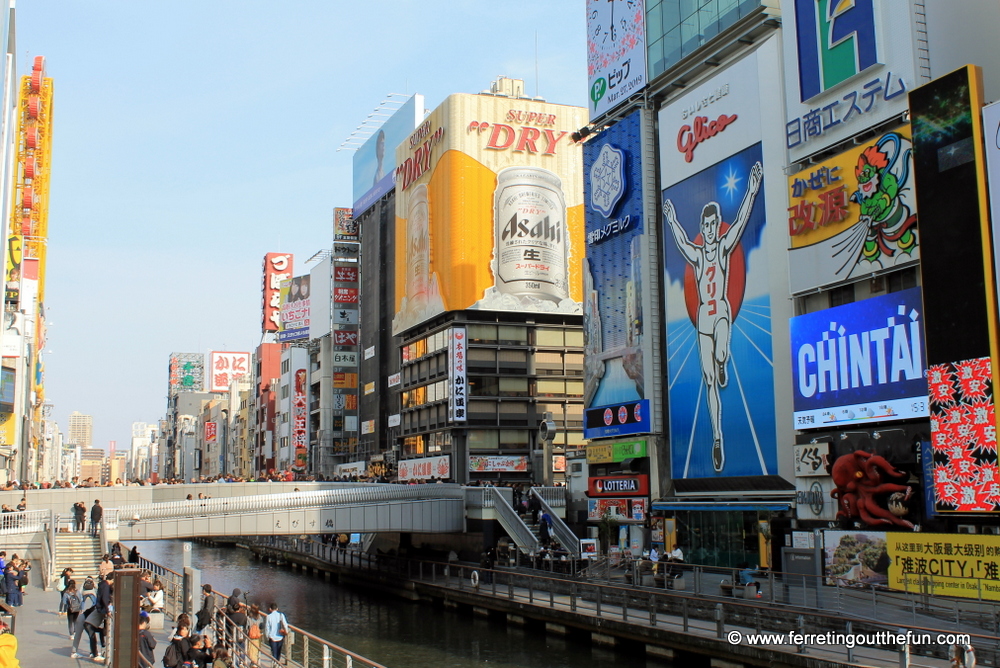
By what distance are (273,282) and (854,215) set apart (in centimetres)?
12138

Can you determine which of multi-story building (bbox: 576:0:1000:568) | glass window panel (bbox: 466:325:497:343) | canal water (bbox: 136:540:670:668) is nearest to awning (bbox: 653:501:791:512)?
multi-story building (bbox: 576:0:1000:568)

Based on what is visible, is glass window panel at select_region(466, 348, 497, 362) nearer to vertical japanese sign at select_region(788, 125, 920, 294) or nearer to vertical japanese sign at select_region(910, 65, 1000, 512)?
vertical japanese sign at select_region(788, 125, 920, 294)

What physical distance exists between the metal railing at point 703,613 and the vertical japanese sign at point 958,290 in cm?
652

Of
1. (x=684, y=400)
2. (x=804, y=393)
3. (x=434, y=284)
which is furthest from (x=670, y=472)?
(x=434, y=284)

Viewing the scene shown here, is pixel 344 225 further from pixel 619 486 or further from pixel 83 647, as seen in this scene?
pixel 83 647

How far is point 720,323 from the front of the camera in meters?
45.0

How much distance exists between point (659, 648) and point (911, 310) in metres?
14.1

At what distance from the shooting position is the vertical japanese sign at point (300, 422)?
121 m

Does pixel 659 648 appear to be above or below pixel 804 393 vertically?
below

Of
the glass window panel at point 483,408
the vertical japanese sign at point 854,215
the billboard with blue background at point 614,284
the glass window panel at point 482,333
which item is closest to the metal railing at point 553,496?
the billboard with blue background at point 614,284

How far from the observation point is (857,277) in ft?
119

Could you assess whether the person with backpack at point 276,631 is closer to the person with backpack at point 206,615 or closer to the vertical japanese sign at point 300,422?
the person with backpack at point 206,615

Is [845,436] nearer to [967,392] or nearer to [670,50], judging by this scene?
[967,392]

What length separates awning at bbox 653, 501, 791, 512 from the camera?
1556 inches
